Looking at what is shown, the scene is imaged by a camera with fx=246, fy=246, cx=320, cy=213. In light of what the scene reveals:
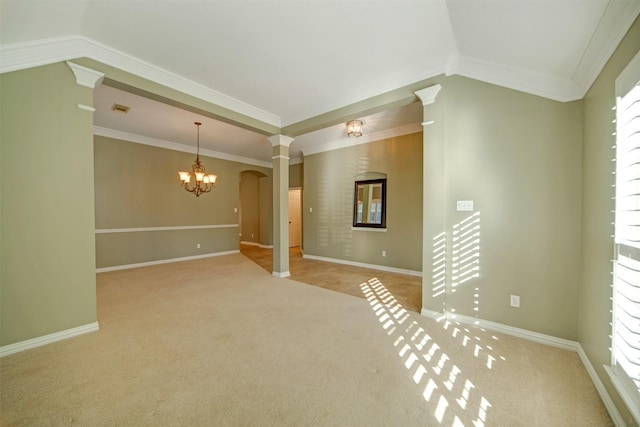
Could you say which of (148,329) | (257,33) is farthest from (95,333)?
(257,33)

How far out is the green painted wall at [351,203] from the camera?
4.72 metres

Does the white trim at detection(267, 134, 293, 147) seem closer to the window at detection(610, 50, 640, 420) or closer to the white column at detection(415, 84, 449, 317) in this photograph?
the white column at detection(415, 84, 449, 317)

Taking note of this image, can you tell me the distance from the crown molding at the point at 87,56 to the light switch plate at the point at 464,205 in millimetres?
3314

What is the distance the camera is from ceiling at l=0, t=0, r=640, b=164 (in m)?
1.78

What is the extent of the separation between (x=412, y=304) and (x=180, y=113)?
4.56 m

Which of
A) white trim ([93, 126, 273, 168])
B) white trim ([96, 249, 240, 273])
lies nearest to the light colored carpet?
white trim ([96, 249, 240, 273])

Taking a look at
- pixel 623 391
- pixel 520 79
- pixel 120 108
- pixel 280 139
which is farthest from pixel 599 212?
pixel 120 108

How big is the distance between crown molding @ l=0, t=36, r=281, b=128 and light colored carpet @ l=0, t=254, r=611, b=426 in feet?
8.06

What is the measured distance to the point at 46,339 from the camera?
218cm

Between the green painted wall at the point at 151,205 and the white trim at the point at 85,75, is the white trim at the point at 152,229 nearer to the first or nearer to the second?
the green painted wall at the point at 151,205

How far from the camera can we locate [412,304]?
3189mm

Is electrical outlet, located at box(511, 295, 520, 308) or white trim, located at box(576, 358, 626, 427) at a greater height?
electrical outlet, located at box(511, 295, 520, 308)

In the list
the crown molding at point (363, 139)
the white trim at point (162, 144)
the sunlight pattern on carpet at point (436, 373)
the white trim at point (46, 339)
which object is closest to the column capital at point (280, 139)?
the crown molding at point (363, 139)

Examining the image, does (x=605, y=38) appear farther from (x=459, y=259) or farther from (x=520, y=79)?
(x=459, y=259)
